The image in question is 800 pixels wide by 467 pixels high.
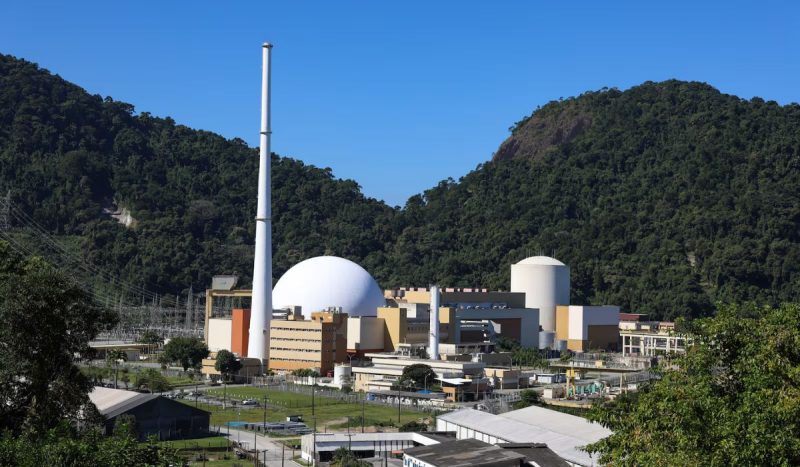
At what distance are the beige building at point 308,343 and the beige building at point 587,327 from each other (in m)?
28.9

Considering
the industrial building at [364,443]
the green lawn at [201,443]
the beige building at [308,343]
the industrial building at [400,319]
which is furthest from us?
the industrial building at [400,319]

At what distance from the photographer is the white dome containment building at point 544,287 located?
10800cm

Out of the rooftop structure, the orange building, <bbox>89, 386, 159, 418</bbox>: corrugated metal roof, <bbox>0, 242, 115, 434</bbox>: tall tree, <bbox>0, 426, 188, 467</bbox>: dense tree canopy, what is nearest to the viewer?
<bbox>0, 426, 188, 467</bbox>: dense tree canopy

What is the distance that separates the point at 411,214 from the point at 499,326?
78422mm

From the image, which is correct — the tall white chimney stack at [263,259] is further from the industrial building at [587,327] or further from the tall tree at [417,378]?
the industrial building at [587,327]

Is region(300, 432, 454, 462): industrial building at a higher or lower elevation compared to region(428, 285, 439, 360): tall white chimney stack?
lower

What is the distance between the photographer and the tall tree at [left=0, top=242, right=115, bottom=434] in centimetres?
2522

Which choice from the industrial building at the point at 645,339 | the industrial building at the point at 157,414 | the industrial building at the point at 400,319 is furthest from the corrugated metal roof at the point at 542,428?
the industrial building at the point at 645,339

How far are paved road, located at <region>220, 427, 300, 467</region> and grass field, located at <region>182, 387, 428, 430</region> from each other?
3.51m

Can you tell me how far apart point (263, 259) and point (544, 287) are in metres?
35.2

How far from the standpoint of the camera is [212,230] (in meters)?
158

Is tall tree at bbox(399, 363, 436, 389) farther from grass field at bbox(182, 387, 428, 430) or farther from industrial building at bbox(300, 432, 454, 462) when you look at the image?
industrial building at bbox(300, 432, 454, 462)

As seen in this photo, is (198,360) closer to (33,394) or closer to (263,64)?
(263,64)

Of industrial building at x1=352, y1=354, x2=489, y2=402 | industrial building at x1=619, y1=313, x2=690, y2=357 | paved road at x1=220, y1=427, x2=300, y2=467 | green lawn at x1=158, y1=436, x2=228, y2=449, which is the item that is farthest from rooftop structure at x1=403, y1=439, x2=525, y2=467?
industrial building at x1=619, y1=313, x2=690, y2=357
